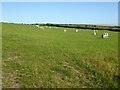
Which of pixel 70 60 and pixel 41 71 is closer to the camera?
pixel 41 71

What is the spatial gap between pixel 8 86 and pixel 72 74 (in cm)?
478

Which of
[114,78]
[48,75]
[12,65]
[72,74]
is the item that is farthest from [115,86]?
[12,65]

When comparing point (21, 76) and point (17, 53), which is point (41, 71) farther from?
point (17, 53)

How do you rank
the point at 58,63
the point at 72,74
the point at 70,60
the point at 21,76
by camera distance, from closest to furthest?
the point at 21,76
the point at 72,74
the point at 58,63
the point at 70,60

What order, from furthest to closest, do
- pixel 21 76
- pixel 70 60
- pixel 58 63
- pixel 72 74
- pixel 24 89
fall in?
pixel 70 60 < pixel 58 63 < pixel 72 74 < pixel 21 76 < pixel 24 89

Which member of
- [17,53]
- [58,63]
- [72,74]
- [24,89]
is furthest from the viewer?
[17,53]

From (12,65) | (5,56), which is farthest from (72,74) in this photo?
(5,56)

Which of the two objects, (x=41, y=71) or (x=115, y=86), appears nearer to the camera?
(x=115, y=86)

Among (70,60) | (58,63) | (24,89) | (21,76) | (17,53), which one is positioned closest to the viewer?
(24,89)

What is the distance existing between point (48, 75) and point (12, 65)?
3256 mm

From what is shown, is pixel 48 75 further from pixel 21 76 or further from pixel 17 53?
pixel 17 53

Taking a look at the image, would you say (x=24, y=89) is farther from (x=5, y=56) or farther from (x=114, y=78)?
(x=5, y=56)

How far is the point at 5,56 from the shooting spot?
22328 mm

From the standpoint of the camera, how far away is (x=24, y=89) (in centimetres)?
1441
